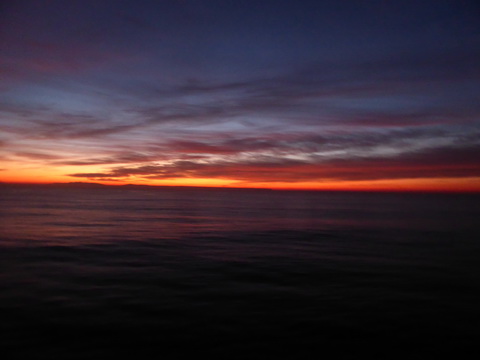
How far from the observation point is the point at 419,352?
35.8 ft

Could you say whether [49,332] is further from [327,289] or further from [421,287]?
[421,287]

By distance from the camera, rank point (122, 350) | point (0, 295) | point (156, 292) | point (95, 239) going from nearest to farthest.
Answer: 1. point (122, 350)
2. point (0, 295)
3. point (156, 292)
4. point (95, 239)

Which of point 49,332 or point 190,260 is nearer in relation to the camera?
point 49,332

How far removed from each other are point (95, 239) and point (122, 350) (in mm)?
26123

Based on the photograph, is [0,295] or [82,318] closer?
[82,318]

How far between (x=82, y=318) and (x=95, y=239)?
23.0 m

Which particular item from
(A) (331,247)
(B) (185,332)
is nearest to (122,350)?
(B) (185,332)

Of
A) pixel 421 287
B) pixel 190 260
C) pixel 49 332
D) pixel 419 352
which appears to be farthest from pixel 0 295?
pixel 421 287

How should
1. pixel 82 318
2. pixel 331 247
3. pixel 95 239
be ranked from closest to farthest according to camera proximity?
pixel 82 318 → pixel 331 247 → pixel 95 239

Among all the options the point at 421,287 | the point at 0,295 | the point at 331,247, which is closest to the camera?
the point at 0,295

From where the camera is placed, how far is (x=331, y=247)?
103ft

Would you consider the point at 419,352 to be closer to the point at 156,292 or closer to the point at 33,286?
Result: the point at 156,292

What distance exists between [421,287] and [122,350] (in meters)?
15.4

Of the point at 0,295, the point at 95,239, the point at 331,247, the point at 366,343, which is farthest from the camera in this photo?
the point at 95,239
